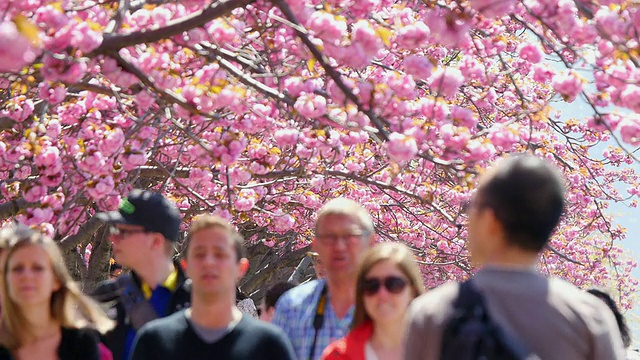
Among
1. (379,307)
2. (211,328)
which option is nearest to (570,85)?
(379,307)

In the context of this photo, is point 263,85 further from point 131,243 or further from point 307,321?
point 307,321

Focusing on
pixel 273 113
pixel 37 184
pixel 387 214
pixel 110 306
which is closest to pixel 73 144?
pixel 37 184

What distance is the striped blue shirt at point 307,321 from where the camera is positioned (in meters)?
4.43

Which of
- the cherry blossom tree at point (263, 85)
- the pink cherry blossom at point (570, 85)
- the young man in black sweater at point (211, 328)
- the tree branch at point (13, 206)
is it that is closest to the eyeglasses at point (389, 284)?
the young man in black sweater at point (211, 328)

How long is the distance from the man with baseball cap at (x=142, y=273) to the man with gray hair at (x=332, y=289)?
1.56ft

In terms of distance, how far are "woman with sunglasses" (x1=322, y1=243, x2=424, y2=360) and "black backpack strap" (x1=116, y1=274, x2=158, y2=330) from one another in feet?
2.84

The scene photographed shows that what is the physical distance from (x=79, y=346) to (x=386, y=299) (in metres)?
1.17

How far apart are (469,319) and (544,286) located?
0.71 ft

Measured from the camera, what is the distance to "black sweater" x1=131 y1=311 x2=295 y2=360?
3.76m

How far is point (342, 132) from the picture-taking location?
815 centimetres

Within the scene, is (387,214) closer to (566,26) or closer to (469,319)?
(566,26)

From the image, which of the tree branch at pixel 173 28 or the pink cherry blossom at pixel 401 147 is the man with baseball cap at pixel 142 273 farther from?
the pink cherry blossom at pixel 401 147

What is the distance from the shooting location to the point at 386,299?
3930 mm

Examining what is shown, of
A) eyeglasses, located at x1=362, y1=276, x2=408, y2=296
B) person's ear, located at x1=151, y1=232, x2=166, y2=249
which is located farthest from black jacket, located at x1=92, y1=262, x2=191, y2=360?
eyeglasses, located at x1=362, y1=276, x2=408, y2=296
